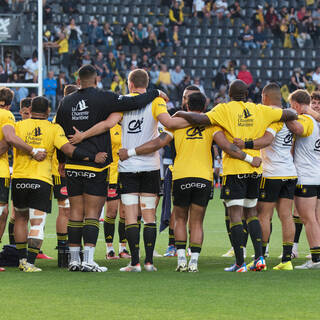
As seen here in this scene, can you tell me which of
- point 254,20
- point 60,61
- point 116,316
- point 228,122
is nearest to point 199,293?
point 116,316

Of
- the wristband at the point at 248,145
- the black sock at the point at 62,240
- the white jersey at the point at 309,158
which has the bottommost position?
the black sock at the point at 62,240

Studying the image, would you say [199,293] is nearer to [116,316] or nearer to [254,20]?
[116,316]

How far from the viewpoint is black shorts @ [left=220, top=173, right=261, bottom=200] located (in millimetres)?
7492

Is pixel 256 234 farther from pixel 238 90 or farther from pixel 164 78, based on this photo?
pixel 164 78

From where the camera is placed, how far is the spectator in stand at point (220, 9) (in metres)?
30.3

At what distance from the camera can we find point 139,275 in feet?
24.1

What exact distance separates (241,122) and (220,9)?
77.1 ft

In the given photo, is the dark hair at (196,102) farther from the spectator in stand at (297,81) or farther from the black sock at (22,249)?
the spectator in stand at (297,81)

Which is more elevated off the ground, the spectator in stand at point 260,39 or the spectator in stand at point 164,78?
the spectator in stand at point 260,39

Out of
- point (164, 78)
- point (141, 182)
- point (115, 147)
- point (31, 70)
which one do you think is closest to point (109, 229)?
point (115, 147)

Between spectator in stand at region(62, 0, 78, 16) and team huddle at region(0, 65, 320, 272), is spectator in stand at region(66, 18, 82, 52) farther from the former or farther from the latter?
team huddle at region(0, 65, 320, 272)

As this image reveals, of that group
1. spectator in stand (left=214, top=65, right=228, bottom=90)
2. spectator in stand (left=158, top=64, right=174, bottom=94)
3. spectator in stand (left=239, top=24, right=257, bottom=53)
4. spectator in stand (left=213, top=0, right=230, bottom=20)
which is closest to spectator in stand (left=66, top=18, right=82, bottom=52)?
spectator in stand (left=158, top=64, right=174, bottom=94)

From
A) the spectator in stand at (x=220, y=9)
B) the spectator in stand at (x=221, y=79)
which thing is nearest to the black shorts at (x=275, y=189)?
the spectator in stand at (x=221, y=79)

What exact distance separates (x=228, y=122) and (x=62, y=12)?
21094 millimetres
